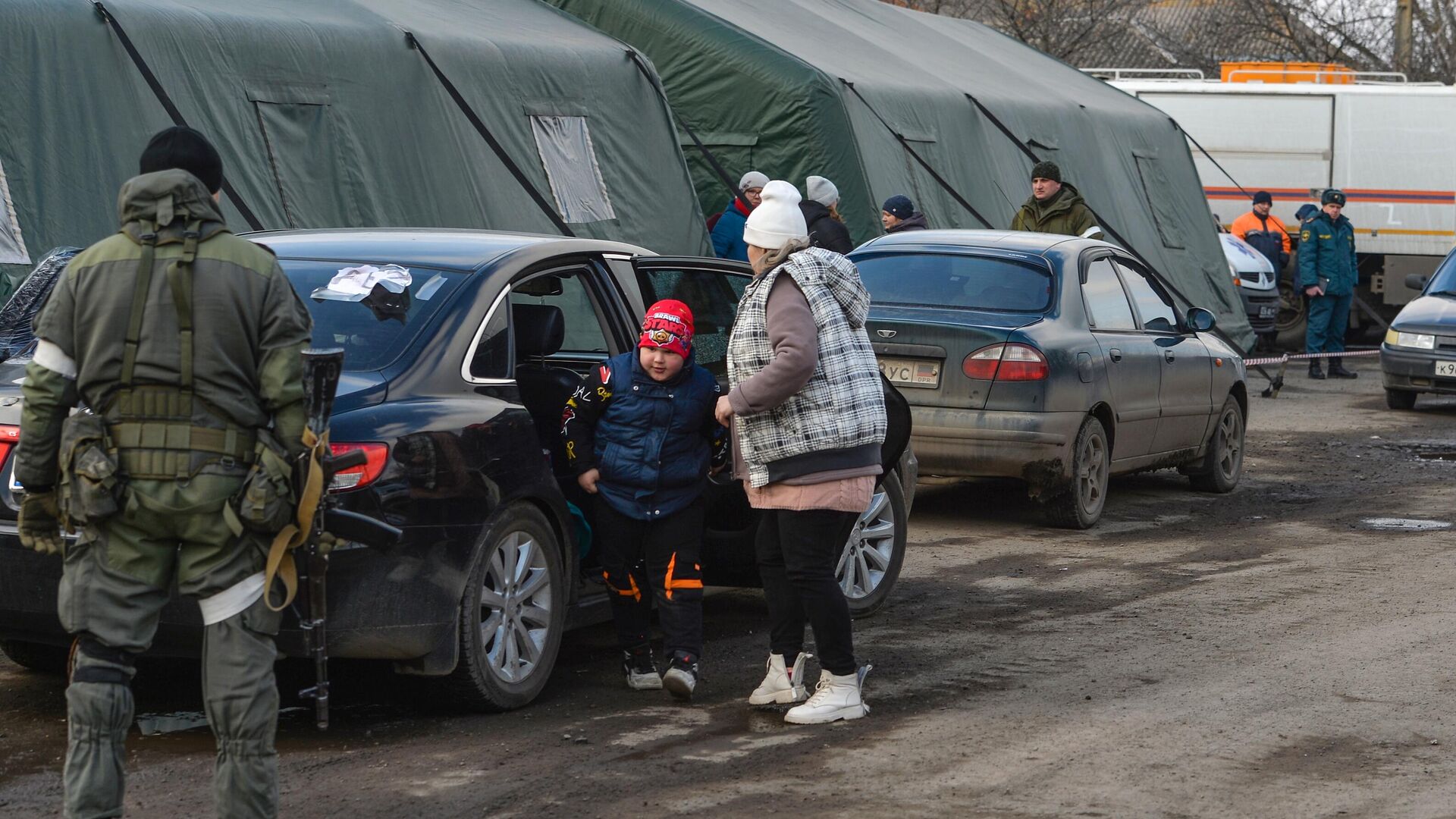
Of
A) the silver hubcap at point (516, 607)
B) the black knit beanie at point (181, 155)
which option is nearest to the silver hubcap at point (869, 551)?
the silver hubcap at point (516, 607)

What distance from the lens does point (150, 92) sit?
11.5 meters

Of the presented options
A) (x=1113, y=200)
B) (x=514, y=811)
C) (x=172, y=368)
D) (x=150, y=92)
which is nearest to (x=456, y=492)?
(x=514, y=811)

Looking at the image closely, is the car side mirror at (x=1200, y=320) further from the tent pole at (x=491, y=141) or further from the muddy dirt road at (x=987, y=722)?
the tent pole at (x=491, y=141)

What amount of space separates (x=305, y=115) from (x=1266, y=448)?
7.83 metres

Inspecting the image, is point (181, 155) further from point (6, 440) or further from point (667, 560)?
point (667, 560)

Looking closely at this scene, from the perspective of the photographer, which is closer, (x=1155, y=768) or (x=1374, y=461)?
(x=1155, y=768)

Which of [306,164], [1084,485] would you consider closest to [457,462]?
[1084,485]

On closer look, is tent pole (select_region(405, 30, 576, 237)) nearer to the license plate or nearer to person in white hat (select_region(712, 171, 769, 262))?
person in white hat (select_region(712, 171, 769, 262))

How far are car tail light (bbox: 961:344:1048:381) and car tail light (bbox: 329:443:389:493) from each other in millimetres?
5342

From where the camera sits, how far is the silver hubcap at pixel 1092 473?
10.6 meters

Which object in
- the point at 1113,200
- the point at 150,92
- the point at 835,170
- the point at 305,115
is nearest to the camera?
the point at 150,92

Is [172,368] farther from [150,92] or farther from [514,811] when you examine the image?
[150,92]

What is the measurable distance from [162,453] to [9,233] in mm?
6824

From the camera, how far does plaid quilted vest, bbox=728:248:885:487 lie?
606cm
